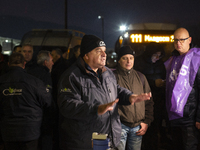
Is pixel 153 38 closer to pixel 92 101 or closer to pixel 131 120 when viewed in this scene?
pixel 131 120

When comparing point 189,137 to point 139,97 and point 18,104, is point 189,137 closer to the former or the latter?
point 139,97

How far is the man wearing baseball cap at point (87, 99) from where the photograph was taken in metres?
2.35

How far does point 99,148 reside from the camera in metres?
1.61

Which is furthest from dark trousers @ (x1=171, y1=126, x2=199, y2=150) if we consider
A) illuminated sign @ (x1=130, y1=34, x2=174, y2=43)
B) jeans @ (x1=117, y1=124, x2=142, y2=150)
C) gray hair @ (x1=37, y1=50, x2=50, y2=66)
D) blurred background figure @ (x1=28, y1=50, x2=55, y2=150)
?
illuminated sign @ (x1=130, y1=34, x2=174, y2=43)

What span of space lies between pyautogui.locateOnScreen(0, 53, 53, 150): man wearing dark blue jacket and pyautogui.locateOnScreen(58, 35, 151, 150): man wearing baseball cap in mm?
785

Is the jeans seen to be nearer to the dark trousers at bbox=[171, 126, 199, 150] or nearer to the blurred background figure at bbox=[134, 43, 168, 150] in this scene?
the dark trousers at bbox=[171, 126, 199, 150]

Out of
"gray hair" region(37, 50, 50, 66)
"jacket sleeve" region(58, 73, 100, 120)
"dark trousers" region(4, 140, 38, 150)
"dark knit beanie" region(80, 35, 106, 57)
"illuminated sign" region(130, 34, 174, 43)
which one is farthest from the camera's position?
"illuminated sign" region(130, 34, 174, 43)

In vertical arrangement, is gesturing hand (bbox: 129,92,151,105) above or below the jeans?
above

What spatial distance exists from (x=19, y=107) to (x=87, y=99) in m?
1.19

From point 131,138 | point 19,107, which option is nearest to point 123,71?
point 131,138

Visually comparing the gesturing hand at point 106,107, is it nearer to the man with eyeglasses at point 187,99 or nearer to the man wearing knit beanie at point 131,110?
the man wearing knit beanie at point 131,110

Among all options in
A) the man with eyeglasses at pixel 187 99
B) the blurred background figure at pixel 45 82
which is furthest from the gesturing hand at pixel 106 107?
the man with eyeglasses at pixel 187 99

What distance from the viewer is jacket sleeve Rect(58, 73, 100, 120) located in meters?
2.28

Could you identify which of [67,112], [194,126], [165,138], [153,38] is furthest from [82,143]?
[153,38]
